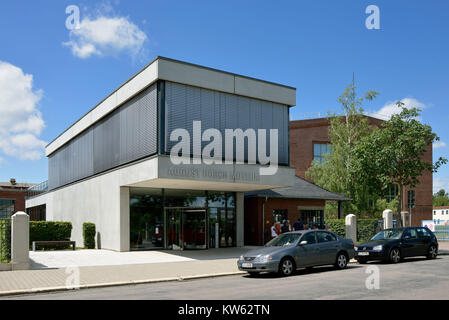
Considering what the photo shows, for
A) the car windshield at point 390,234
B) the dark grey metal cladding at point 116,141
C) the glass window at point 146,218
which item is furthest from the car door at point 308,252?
the glass window at point 146,218

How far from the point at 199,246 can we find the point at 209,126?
6754 mm

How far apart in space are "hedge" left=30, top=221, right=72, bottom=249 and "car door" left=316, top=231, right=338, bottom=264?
608 inches

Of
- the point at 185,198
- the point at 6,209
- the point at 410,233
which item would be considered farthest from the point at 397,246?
the point at 6,209

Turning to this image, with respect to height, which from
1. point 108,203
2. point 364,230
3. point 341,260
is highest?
point 108,203

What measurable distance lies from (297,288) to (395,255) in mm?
8386

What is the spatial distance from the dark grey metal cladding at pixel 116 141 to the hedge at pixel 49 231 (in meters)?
3.69

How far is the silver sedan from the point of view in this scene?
551 inches

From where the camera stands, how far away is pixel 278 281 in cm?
1294

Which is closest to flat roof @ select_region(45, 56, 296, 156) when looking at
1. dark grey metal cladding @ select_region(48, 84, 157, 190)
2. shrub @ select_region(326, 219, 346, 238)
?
dark grey metal cladding @ select_region(48, 84, 157, 190)

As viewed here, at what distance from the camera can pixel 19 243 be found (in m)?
15.6

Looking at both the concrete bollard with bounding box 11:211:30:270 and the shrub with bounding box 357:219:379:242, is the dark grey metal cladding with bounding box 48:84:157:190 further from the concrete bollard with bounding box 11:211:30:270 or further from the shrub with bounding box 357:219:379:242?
the shrub with bounding box 357:219:379:242

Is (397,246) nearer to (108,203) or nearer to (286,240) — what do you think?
(286,240)
